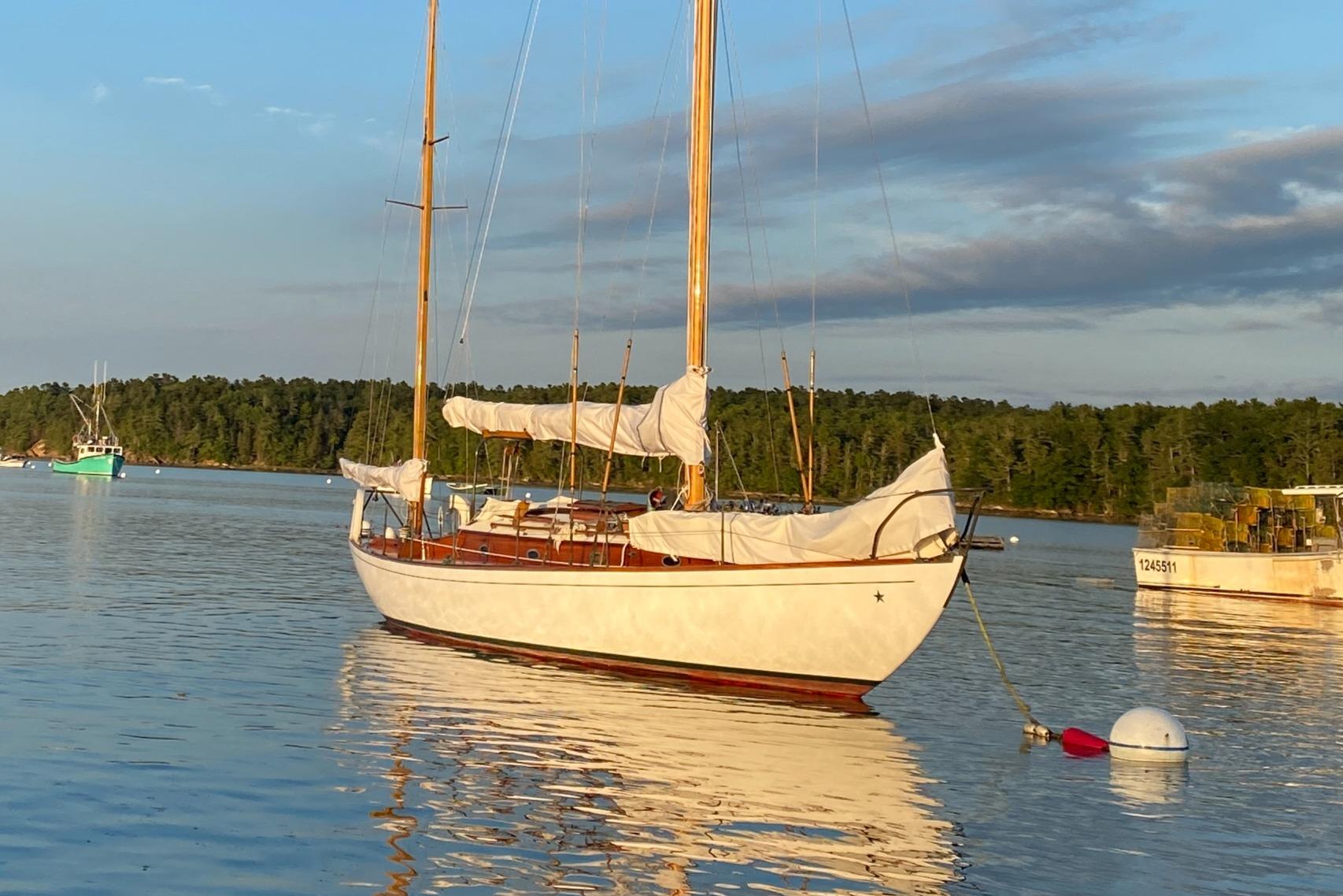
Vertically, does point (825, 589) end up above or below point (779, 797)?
above

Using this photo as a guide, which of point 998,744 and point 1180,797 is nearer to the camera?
point 1180,797

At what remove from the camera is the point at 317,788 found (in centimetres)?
1455

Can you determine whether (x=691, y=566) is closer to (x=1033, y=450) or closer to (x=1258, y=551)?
(x=1258, y=551)

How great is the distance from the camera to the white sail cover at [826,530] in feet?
65.2

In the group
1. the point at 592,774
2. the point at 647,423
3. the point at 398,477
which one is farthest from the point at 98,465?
the point at 592,774

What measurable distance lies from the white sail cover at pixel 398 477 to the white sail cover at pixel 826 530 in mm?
8241

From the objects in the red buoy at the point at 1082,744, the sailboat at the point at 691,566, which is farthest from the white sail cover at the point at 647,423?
the red buoy at the point at 1082,744

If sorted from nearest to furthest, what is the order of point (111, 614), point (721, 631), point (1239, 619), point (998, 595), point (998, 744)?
point (998, 744) < point (721, 631) < point (111, 614) < point (1239, 619) < point (998, 595)

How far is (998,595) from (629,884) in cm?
3661

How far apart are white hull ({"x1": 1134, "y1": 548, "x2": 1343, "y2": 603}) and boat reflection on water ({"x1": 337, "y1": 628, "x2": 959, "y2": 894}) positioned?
32126mm

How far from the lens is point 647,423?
24.0 m

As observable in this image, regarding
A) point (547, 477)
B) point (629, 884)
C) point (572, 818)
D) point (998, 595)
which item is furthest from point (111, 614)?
point (547, 477)

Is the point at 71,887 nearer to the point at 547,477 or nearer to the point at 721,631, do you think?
the point at 721,631

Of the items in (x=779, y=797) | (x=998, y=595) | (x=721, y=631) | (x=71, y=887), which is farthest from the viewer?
(x=998, y=595)
